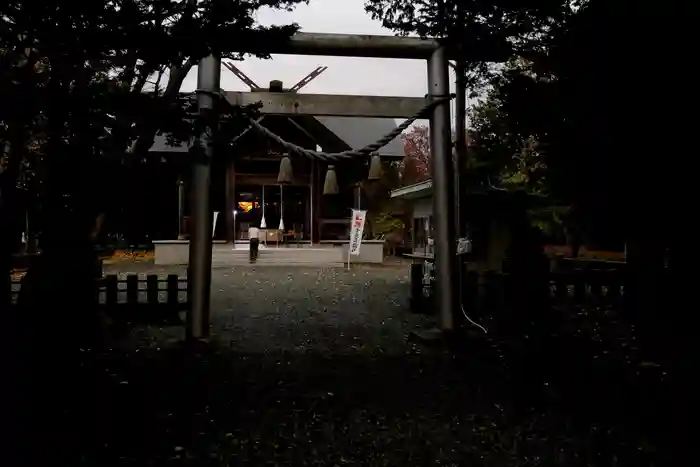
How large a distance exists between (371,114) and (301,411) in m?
3.77

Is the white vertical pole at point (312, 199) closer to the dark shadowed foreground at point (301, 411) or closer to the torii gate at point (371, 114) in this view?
the torii gate at point (371, 114)

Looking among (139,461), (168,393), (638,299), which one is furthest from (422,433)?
(638,299)

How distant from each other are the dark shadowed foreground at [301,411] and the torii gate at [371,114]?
62 centimetres

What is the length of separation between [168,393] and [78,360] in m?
0.76

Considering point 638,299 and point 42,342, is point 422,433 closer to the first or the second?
point 42,342

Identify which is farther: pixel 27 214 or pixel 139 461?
pixel 27 214

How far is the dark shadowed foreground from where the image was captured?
10.7 feet

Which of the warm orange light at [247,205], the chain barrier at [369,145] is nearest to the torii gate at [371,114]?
the chain barrier at [369,145]

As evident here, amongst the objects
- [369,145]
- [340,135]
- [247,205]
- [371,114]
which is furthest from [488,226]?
[247,205]

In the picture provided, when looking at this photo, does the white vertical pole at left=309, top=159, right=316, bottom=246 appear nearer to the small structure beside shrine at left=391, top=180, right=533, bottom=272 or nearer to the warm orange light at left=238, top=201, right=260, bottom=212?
the warm orange light at left=238, top=201, right=260, bottom=212

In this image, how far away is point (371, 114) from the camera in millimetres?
6859

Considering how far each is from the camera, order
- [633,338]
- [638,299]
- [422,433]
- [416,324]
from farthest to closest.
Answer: [416,324]
[638,299]
[633,338]
[422,433]

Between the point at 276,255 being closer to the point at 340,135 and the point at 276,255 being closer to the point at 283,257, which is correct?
the point at 283,257

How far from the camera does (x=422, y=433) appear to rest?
3629mm
